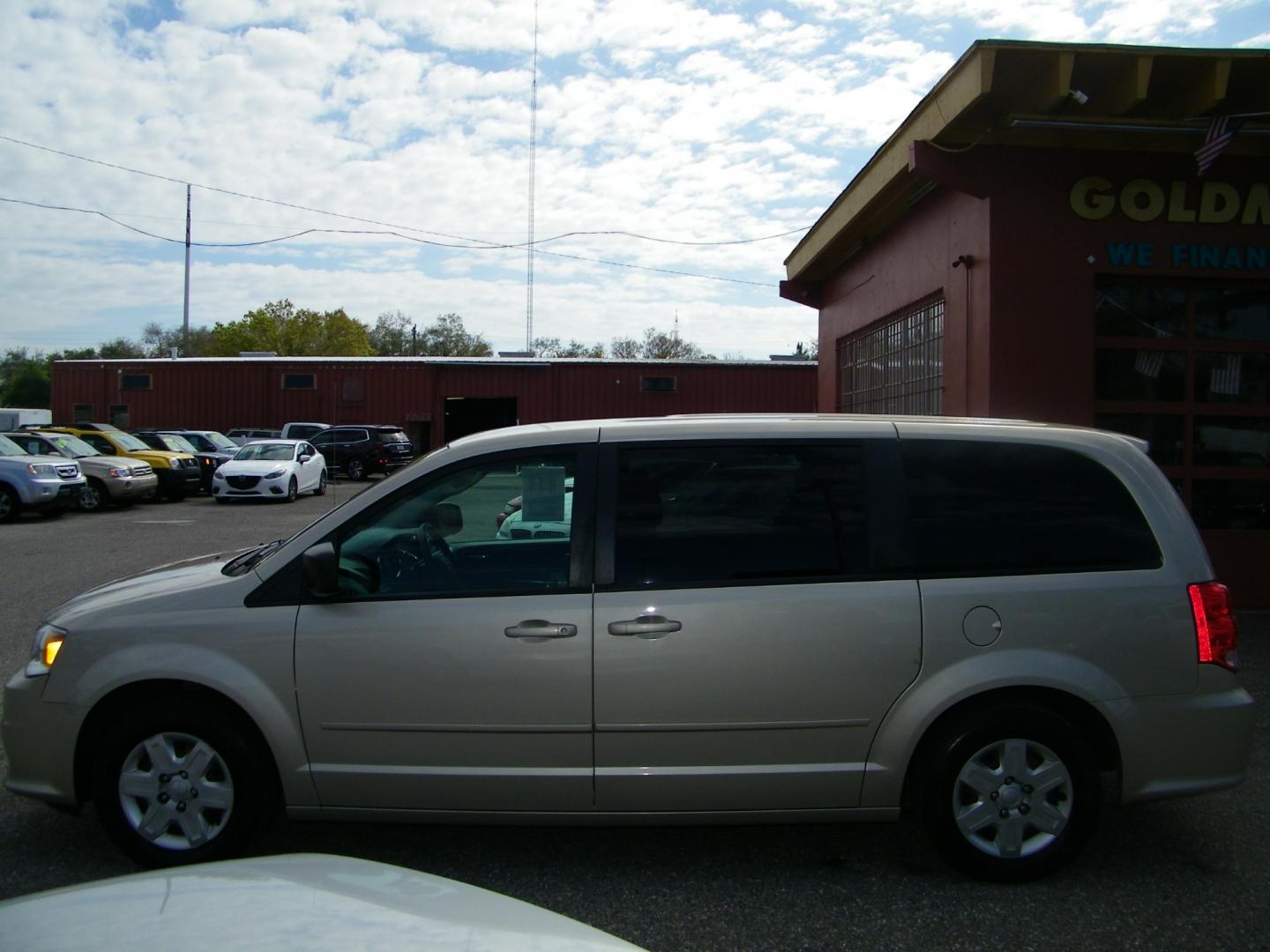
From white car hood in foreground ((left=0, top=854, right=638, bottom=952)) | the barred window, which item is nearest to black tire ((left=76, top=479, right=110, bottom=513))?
the barred window

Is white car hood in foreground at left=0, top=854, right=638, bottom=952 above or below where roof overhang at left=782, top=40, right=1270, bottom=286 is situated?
below

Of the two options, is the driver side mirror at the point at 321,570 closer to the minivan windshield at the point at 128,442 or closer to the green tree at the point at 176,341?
the minivan windshield at the point at 128,442

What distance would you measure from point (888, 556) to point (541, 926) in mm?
2397

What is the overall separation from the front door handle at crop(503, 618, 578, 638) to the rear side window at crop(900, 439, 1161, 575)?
1.35 metres

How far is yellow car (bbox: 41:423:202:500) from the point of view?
976 inches

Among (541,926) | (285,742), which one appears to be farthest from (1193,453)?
(541,926)

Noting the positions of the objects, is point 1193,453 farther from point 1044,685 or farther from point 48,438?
point 48,438

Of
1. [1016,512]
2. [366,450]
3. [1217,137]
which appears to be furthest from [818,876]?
[366,450]

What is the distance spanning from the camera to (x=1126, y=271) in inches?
355

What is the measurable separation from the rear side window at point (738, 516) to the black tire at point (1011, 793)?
786 millimetres

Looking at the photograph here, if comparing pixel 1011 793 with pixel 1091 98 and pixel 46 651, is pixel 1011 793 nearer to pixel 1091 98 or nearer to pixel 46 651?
pixel 46 651

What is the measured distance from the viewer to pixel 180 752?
409 centimetres

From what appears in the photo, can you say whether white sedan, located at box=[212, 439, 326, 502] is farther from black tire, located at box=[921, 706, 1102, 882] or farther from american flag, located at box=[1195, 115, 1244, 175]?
black tire, located at box=[921, 706, 1102, 882]

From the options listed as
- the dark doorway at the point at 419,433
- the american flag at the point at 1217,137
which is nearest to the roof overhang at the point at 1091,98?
the american flag at the point at 1217,137
